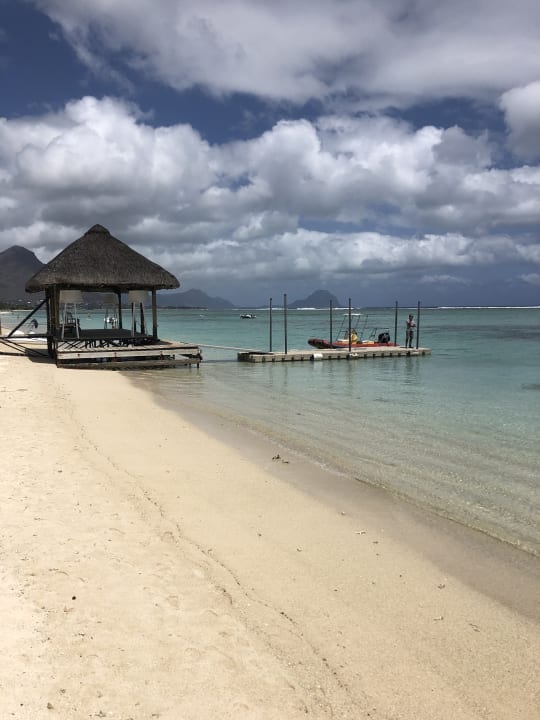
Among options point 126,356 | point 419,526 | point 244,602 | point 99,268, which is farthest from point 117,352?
point 244,602

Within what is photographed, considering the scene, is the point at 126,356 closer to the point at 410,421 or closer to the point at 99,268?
the point at 99,268

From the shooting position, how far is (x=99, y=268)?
18953mm

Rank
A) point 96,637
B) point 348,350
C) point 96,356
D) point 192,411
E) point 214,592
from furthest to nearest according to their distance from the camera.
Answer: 1. point 348,350
2. point 96,356
3. point 192,411
4. point 214,592
5. point 96,637

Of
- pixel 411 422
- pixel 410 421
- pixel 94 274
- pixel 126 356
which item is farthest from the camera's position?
pixel 126 356

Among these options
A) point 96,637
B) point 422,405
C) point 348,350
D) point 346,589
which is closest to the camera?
point 96,637

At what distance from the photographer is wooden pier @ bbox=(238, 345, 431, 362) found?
2381cm

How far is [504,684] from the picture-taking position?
2.99 m

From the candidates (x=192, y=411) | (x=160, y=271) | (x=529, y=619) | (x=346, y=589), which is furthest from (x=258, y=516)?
(x=160, y=271)

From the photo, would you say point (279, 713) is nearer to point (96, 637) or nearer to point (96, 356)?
point (96, 637)

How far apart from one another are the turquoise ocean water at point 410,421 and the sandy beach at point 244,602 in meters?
0.84

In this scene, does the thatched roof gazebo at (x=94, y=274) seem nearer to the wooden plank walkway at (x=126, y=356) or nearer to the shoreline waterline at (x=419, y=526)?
the wooden plank walkway at (x=126, y=356)

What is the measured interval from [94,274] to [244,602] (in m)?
16.8

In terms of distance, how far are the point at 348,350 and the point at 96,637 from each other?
76.8ft

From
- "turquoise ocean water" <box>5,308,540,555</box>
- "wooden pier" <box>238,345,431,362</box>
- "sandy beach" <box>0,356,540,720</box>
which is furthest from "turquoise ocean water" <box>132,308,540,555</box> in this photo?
"wooden pier" <box>238,345,431,362</box>
